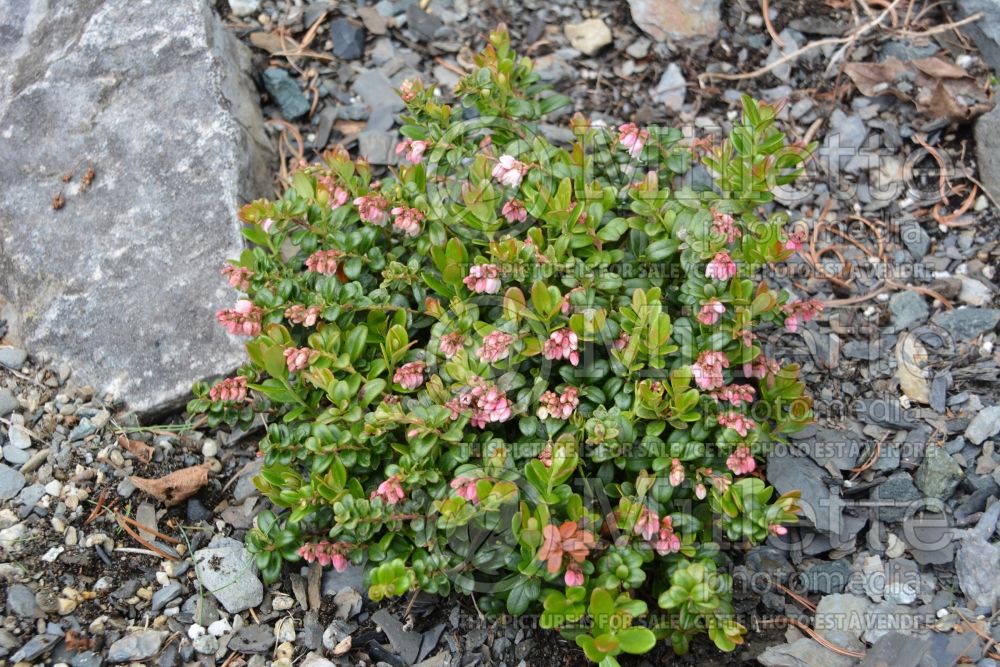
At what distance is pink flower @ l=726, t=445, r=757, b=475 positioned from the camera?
9.59ft

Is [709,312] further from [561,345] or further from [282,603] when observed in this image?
[282,603]

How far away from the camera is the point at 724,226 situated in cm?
305

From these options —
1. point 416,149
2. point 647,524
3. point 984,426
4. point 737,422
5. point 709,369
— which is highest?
point 416,149

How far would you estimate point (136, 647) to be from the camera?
313cm

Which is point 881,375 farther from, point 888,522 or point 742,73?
point 742,73

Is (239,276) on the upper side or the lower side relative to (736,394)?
upper

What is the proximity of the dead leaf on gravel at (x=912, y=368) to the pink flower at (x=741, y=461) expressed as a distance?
121 cm

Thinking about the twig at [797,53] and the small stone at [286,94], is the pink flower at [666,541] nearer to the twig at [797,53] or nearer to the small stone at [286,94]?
the twig at [797,53]

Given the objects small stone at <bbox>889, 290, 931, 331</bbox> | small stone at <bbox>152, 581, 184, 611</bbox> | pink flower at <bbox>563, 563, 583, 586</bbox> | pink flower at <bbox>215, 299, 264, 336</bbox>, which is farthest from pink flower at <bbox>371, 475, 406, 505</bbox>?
small stone at <bbox>889, 290, 931, 331</bbox>

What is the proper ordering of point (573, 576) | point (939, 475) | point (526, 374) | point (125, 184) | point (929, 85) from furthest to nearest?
point (929, 85) → point (125, 184) → point (939, 475) → point (526, 374) → point (573, 576)

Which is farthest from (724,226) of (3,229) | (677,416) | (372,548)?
(3,229)

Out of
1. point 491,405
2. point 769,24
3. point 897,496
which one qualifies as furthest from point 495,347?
point 769,24

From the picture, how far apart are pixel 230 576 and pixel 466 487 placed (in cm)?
110

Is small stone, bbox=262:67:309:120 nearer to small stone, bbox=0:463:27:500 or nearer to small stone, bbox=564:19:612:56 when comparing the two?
small stone, bbox=564:19:612:56
